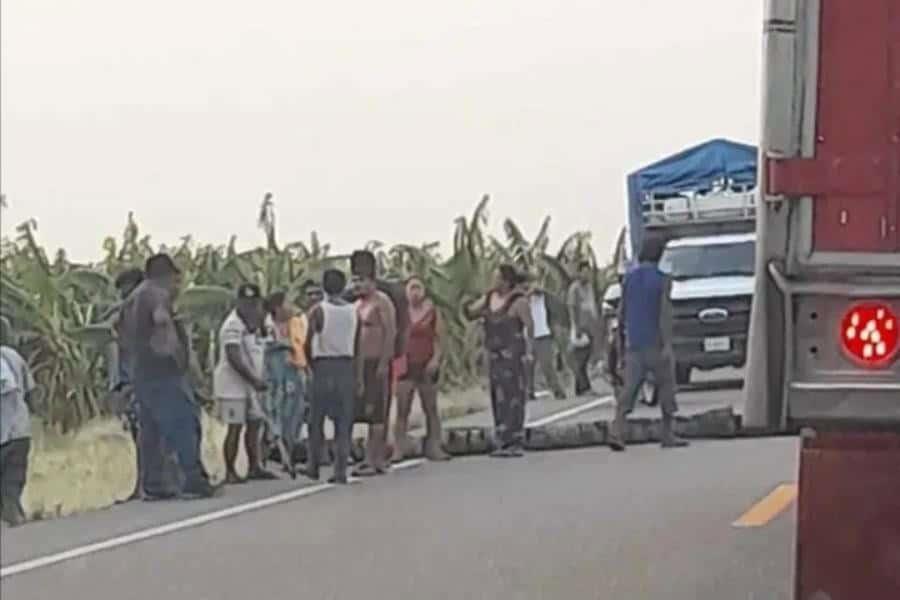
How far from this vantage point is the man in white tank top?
763cm

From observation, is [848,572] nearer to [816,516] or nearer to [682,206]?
[816,516]

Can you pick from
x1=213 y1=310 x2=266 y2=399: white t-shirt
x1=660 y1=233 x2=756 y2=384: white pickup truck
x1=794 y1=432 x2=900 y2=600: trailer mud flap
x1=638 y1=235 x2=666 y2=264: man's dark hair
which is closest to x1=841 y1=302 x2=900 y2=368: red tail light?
x1=794 y1=432 x2=900 y2=600: trailer mud flap

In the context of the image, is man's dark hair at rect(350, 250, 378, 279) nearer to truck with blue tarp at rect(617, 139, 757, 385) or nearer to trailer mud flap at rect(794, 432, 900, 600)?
truck with blue tarp at rect(617, 139, 757, 385)

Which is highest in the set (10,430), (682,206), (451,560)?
(682,206)

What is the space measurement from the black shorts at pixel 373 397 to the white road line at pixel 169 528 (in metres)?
0.19

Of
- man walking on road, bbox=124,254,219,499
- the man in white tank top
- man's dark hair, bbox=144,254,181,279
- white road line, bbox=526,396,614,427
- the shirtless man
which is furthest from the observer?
white road line, bbox=526,396,614,427

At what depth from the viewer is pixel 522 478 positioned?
813cm

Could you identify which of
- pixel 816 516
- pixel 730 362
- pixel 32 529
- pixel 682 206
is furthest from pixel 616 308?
pixel 32 529

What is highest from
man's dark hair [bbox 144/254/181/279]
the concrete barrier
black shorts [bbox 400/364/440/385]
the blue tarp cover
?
the blue tarp cover

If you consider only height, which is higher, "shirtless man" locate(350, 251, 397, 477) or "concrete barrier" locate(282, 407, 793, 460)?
"shirtless man" locate(350, 251, 397, 477)

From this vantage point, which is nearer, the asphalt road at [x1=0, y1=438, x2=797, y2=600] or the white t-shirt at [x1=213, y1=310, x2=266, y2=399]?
the white t-shirt at [x1=213, y1=310, x2=266, y2=399]

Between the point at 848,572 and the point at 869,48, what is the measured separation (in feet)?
4.89

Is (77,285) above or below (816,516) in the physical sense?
above

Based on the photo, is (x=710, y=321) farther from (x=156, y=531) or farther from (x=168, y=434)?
(x=156, y=531)
